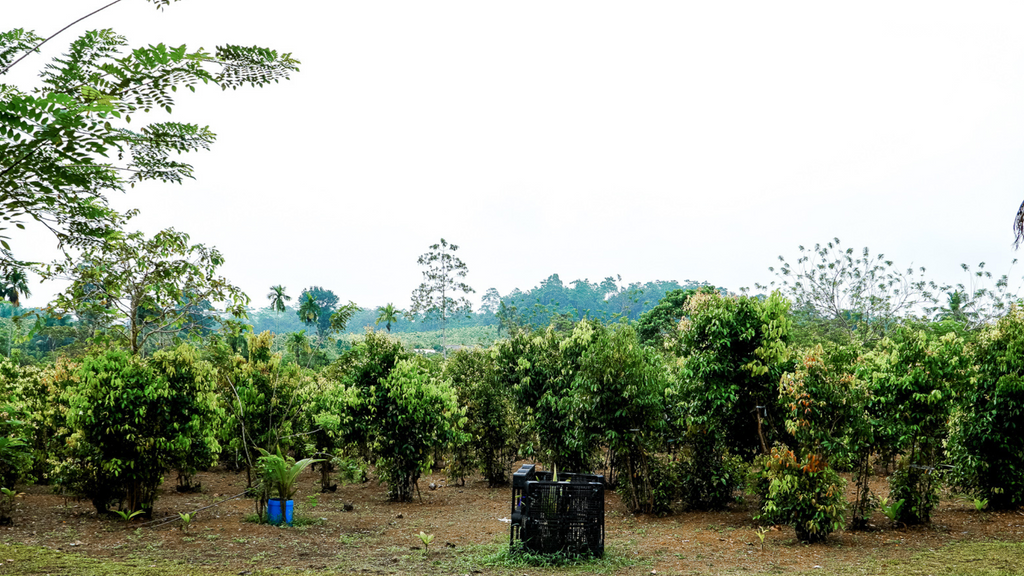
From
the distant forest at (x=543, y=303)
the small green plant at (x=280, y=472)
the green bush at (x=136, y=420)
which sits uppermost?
the distant forest at (x=543, y=303)

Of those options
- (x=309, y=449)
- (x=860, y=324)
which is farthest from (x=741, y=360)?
(x=860, y=324)

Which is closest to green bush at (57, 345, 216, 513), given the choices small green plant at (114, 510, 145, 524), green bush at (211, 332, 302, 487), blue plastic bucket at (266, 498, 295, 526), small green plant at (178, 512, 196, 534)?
small green plant at (114, 510, 145, 524)

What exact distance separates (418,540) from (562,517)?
2799mm

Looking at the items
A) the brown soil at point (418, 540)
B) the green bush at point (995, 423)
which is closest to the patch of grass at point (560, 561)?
the brown soil at point (418, 540)

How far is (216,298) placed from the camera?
10.1 m

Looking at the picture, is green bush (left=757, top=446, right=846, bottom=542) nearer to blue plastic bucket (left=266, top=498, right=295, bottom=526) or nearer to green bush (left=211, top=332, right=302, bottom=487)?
blue plastic bucket (left=266, top=498, right=295, bottom=526)

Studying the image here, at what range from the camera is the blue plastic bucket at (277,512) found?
34.7 feet

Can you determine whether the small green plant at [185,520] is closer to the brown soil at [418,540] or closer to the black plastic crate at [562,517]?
the brown soil at [418,540]

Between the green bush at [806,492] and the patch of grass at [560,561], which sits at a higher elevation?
the green bush at [806,492]

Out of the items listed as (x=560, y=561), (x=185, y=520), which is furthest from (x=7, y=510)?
(x=560, y=561)

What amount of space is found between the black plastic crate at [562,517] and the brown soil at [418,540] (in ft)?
1.98

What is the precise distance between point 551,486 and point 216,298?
602 cm

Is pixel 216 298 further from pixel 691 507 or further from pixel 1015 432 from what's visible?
pixel 1015 432

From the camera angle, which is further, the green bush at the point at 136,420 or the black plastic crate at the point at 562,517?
the green bush at the point at 136,420
